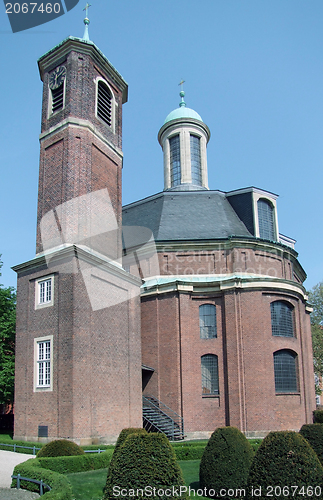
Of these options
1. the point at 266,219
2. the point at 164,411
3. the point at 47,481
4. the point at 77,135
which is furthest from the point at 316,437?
the point at 266,219

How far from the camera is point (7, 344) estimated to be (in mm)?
28781

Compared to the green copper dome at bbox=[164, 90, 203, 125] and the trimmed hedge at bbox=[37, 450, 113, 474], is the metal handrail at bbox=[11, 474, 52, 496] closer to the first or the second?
the trimmed hedge at bbox=[37, 450, 113, 474]

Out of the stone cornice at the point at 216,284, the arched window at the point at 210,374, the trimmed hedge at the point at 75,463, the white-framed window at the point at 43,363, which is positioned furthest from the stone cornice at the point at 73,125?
the trimmed hedge at the point at 75,463

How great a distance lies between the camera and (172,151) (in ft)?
131

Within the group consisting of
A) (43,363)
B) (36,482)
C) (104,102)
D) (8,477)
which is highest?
(104,102)

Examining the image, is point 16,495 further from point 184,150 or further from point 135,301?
point 184,150

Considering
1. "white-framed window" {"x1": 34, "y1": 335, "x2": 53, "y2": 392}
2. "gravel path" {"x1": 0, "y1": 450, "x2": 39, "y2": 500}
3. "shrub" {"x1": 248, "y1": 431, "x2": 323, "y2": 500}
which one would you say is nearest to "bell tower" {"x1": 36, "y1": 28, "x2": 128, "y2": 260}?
"white-framed window" {"x1": 34, "y1": 335, "x2": 53, "y2": 392}

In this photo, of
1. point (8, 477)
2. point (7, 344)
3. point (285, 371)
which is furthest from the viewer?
point (7, 344)

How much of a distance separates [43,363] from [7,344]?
10.8 metres

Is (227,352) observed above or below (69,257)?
below

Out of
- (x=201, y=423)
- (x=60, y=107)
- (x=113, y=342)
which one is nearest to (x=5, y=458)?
(x=113, y=342)

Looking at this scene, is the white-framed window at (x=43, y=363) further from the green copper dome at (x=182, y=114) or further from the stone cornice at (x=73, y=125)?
the green copper dome at (x=182, y=114)

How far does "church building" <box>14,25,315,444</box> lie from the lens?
1898cm

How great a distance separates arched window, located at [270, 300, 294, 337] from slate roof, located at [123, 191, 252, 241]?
513 centimetres
